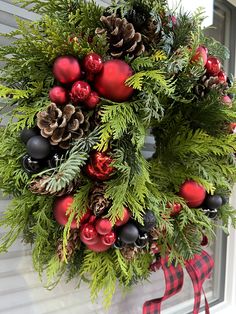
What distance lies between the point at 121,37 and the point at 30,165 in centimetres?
24

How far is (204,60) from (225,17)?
80 centimetres

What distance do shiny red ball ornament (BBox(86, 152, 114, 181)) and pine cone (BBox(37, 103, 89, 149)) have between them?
5cm

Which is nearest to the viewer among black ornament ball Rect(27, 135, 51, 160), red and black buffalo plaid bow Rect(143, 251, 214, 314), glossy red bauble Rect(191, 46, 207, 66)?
black ornament ball Rect(27, 135, 51, 160)

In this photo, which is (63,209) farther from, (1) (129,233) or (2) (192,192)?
(2) (192,192)

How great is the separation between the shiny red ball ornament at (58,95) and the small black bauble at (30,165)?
0.09 meters

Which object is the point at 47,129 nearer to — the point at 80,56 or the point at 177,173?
the point at 80,56

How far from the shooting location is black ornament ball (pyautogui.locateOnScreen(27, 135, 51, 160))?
19.1 inches

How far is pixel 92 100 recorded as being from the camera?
52 centimetres

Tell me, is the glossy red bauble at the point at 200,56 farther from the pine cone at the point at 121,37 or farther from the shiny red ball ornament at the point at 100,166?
the shiny red ball ornament at the point at 100,166

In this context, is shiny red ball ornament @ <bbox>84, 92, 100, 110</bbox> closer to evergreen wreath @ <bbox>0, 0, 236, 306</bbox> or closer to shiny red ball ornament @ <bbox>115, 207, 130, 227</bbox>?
evergreen wreath @ <bbox>0, 0, 236, 306</bbox>

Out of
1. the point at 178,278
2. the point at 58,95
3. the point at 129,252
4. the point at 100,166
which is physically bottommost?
the point at 178,278

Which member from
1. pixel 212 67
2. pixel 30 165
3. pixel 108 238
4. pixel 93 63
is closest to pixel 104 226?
pixel 108 238

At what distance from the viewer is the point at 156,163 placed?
660 millimetres

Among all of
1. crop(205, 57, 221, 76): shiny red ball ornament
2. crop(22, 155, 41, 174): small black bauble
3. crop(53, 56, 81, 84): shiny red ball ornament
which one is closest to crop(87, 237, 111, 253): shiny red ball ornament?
crop(22, 155, 41, 174): small black bauble
